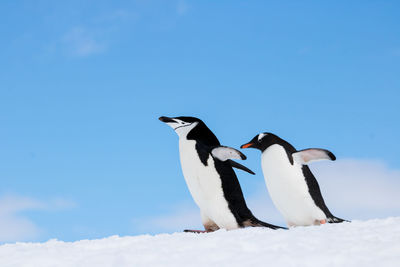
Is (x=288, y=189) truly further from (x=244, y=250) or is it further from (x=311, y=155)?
(x=244, y=250)

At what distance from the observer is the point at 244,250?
13.6ft

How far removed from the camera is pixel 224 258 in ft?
12.9

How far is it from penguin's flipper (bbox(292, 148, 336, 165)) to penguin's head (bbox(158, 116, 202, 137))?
3.61 ft

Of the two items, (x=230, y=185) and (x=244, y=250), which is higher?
(x=230, y=185)

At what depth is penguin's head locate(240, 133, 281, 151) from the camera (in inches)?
238

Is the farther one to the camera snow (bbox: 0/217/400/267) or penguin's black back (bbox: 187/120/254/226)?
penguin's black back (bbox: 187/120/254/226)

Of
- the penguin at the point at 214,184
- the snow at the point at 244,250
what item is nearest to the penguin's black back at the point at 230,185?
the penguin at the point at 214,184

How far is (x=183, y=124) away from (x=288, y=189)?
1.31m

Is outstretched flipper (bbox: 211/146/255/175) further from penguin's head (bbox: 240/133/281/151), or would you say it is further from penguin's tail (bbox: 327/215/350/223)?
penguin's tail (bbox: 327/215/350/223)

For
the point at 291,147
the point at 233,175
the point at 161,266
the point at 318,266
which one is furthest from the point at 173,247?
the point at 291,147

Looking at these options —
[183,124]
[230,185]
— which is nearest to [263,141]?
[230,185]

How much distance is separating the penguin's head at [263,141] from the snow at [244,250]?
1.12 metres

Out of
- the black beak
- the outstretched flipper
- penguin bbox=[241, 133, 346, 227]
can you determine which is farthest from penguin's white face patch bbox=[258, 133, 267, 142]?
the black beak

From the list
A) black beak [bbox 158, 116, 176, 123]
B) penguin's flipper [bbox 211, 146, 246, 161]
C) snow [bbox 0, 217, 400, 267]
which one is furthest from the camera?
black beak [bbox 158, 116, 176, 123]
